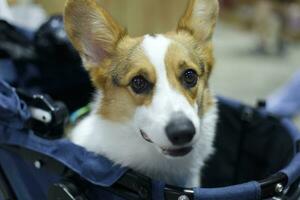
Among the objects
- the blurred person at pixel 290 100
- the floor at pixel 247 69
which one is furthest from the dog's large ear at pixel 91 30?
the floor at pixel 247 69

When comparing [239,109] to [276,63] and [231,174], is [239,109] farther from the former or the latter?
[276,63]

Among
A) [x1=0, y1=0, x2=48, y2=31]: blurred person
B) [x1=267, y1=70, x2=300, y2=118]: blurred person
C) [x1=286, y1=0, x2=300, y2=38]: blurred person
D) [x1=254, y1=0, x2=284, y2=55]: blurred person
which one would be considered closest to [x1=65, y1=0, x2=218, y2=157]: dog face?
[x1=0, y1=0, x2=48, y2=31]: blurred person

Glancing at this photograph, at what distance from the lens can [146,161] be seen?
1.07 meters

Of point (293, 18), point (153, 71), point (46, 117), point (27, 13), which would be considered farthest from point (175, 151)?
point (293, 18)

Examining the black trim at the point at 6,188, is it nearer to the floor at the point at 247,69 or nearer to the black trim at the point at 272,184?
the black trim at the point at 272,184

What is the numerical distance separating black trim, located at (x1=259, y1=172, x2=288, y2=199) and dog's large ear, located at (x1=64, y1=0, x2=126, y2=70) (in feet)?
1.58

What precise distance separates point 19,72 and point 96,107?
447 millimetres

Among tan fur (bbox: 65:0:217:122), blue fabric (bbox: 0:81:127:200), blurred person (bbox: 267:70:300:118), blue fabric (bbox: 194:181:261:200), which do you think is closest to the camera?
blue fabric (bbox: 194:181:261:200)

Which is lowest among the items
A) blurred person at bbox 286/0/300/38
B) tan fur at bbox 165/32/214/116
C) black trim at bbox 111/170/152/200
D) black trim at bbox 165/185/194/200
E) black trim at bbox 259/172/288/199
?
black trim at bbox 165/185/194/200

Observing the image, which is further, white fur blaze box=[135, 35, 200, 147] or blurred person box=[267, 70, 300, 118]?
blurred person box=[267, 70, 300, 118]

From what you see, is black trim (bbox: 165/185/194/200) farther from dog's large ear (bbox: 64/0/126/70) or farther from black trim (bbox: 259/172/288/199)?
dog's large ear (bbox: 64/0/126/70)

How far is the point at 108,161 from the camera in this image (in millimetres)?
946

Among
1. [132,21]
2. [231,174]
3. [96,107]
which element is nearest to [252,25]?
[132,21]

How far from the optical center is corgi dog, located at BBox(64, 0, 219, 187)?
3.11 ft
